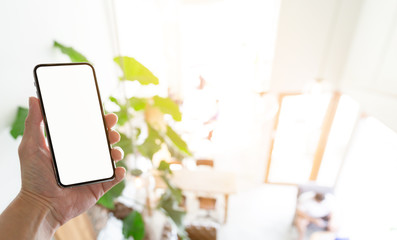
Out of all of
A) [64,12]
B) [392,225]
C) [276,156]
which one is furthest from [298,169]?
[64,12]

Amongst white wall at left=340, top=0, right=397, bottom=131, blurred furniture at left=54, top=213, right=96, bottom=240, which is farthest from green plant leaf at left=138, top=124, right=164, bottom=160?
white wall at left=340, top=0, right=397, bottom=131

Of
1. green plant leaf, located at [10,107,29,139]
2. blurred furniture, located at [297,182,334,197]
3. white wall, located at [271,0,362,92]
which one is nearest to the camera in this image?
green plant leaf, located at [10,107,29,139]

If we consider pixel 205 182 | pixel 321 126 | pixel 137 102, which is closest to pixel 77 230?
pixel 137 102

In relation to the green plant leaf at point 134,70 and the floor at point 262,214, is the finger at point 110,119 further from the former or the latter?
the floor at point 262,214

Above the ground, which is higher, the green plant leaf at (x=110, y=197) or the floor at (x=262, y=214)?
the green plant leaf at (x=110, y=197)

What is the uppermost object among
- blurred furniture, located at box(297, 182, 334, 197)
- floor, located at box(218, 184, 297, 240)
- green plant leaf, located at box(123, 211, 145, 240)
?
green plant leaf, located at box(123, 211, 145, 240)

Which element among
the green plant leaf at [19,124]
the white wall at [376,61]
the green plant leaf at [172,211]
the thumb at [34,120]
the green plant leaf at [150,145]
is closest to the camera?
the thumb at [34,120]

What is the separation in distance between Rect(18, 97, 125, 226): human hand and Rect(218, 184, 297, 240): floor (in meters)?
3.12

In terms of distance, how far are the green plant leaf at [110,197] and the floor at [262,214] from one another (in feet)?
9.03

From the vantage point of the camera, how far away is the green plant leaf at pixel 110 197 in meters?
1.27

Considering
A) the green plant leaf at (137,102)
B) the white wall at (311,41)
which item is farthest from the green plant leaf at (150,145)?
the white wall at (311,41)

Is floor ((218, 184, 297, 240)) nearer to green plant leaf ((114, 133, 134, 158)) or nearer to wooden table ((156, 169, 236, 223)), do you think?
wooden table ((156, 169, 236, 223))

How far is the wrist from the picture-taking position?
2.70ft

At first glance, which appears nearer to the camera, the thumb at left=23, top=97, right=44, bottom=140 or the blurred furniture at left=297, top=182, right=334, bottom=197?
the thumb at left=23, top=97, right=44, bottom=140
